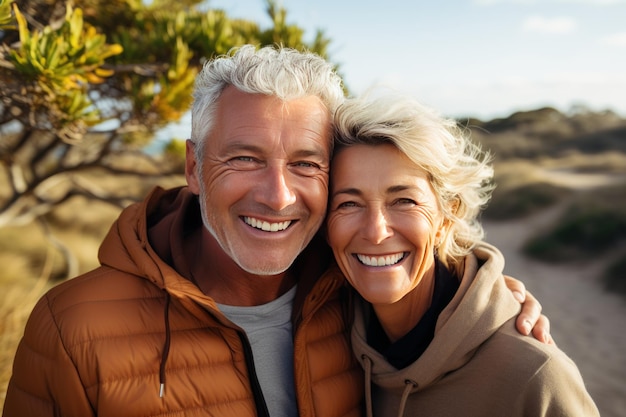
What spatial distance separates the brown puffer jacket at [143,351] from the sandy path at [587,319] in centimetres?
504

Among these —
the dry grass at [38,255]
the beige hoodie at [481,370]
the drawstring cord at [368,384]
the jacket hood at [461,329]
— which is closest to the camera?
the beige hoodie at [481,370]

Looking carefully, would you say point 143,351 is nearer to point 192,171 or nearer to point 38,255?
point 192,171

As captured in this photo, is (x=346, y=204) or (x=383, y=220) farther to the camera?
(x=346, y=204)

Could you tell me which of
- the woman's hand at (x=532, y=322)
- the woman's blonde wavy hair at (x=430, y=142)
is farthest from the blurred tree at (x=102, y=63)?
the woman's hand at (x=532, y=322)

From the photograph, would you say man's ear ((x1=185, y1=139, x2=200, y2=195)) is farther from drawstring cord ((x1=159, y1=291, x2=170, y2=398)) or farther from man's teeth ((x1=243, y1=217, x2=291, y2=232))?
drawstring cord ((x1=159, y1=291, x2=170, y2=398))

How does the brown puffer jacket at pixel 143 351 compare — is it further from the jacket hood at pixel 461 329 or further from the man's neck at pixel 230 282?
the jacket hood at pixel 461 329

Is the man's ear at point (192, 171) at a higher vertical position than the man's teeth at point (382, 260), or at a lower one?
higher

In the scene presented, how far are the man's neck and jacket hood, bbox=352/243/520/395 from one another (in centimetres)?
53

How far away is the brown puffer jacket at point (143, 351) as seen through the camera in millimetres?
1803

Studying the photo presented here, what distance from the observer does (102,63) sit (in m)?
2.77

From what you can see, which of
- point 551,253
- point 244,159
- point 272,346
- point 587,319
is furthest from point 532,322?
point 551,253

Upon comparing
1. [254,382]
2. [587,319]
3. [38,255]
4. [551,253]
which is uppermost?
[254,382]

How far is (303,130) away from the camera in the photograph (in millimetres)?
2117

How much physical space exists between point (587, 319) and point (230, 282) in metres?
8.09
